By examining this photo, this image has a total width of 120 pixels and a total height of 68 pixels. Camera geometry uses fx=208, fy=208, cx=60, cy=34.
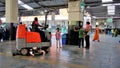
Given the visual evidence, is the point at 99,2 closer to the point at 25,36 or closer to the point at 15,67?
the point at 25,36

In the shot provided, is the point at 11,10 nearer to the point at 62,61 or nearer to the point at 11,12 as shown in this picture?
the point at 11,12

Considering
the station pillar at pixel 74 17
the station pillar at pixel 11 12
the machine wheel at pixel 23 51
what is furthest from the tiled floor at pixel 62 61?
the station pillar at pixel 11 12

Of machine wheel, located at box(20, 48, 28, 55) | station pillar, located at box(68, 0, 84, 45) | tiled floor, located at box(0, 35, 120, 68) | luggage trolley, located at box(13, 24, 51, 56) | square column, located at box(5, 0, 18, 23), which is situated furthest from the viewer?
square column, located at box(5, 0, 18, 23)

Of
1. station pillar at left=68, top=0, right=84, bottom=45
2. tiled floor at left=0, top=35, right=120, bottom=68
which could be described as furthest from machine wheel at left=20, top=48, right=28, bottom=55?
station pillar at left=68, top=0, right=84, bottom=45

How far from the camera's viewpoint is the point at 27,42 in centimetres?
881

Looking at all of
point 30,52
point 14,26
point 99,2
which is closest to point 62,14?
point 99,2

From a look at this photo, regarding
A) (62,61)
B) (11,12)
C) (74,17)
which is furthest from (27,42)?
(11,12)

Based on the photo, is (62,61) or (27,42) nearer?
(62,61)

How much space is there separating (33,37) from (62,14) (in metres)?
31.2

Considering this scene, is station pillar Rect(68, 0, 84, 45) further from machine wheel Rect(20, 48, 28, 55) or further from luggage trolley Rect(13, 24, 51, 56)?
machine wheel Rect(20, 48, 28, 55)

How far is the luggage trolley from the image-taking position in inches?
340

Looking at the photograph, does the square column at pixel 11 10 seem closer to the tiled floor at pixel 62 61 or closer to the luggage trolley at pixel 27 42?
the tiled floor at pixel 62 61

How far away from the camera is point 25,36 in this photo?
28.6ft

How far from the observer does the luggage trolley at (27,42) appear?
8.63 meters
